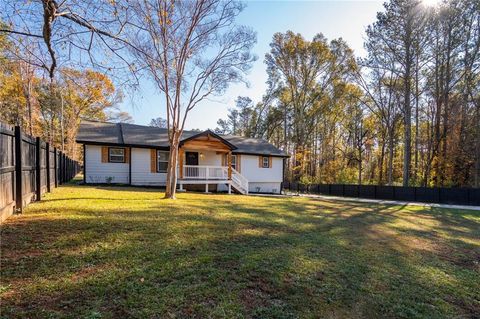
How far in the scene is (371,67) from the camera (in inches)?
819

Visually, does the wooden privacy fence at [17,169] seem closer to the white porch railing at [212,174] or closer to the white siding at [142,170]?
the white siding at [142,170]

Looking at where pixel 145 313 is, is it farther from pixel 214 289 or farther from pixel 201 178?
pixel 201 178

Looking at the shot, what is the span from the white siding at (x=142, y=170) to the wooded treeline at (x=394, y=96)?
16.4 m

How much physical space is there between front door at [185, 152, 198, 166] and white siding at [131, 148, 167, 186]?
254 cm

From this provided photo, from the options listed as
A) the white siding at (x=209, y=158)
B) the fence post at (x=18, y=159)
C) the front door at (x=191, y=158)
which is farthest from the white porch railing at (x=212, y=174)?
the fence post at (x=18, y=159)

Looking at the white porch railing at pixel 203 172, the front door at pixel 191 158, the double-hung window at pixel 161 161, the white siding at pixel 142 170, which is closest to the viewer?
the white siding at pixel 142 170

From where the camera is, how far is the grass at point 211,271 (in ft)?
9.19

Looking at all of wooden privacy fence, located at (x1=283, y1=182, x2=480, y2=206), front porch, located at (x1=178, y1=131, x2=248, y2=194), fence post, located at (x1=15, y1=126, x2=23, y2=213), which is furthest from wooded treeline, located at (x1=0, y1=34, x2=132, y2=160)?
wooden privacy fence, located at (x1=283, y1=182, x2=480, y2=206)

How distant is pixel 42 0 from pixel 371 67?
21446 millimetres

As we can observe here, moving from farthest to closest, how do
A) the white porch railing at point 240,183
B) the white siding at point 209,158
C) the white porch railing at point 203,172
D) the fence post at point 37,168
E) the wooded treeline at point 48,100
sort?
the white siding at point 209,158 → the white porch railing at point 240,183 → the white porch railing at point 203,172 → the wooded treeline at point 48,100 → the fence post at point 37,168

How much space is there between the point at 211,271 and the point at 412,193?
19.3m

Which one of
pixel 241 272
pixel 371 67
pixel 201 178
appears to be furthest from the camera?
pixel 371 67

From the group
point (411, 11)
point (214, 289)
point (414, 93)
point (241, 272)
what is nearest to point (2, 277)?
point (214, 289)

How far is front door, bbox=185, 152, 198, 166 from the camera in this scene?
1839 centimetres
